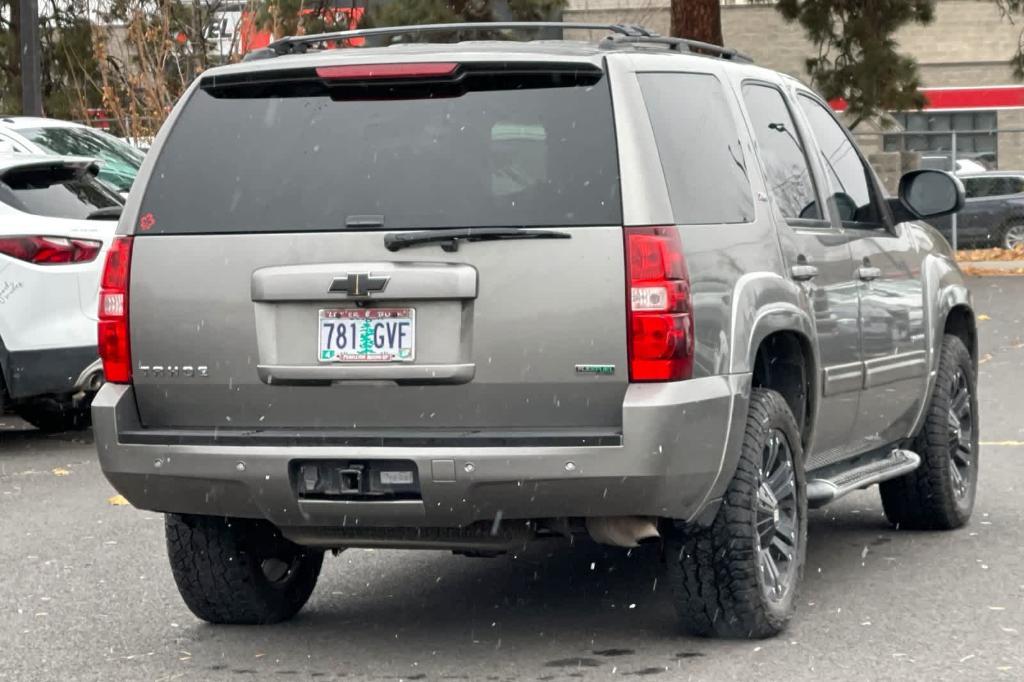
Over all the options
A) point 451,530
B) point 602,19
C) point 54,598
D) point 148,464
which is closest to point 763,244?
point 451,530

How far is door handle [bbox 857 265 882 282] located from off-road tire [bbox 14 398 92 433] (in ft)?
21.2

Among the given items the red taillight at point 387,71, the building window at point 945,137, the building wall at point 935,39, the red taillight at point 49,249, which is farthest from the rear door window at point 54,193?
the building wall at point 935,39

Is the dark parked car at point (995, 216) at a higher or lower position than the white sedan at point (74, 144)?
lower

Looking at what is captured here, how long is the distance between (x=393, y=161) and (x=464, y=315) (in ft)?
1.74

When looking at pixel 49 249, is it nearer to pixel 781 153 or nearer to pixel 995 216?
pixel 781 153

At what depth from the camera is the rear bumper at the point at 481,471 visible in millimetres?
5406

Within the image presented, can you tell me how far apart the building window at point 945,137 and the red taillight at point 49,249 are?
1949cm

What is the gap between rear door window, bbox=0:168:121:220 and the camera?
10875mm

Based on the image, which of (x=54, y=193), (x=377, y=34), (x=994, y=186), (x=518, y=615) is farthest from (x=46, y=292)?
(x=994, y=186)

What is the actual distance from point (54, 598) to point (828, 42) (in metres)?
22.3

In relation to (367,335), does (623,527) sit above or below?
below

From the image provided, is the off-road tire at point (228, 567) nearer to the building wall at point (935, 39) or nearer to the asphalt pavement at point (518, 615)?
the asphalt pavement at point (518, 615)

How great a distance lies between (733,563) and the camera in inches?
230

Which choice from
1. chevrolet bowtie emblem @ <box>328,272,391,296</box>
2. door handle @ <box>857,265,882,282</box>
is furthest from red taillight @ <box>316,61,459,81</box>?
door handle @ <box>857,265,882,282</box>
